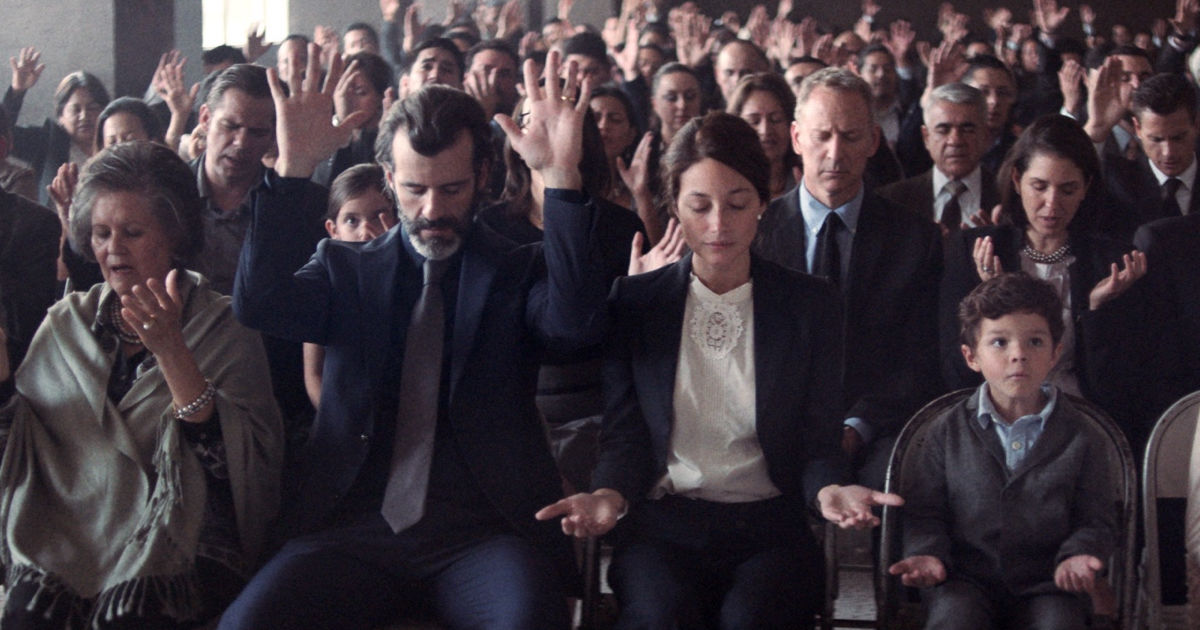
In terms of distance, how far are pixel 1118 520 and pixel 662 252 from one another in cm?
102

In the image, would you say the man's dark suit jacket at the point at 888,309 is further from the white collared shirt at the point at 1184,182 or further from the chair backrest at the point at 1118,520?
the white collared shirt at the point at 1184,182

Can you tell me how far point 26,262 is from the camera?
334cm

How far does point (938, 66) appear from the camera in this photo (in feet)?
17.7

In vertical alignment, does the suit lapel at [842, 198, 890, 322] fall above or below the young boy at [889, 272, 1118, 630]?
above

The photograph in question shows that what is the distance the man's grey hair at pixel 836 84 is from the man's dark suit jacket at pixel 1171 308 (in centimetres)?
84

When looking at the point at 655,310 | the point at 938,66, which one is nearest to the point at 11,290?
the point at 655,310

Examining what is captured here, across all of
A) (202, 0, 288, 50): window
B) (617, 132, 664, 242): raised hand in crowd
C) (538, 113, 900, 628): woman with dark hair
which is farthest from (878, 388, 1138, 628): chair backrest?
(202, 0, 288, 50): window

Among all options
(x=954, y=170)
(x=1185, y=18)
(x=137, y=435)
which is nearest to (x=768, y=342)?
(x=137, y=435)

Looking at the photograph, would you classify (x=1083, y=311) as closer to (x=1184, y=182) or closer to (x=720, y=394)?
(x=720, y=394)

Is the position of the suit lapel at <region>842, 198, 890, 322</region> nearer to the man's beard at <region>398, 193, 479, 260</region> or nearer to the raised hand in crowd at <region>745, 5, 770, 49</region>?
the man's beard at <region>398, 193, 479, 260</region>

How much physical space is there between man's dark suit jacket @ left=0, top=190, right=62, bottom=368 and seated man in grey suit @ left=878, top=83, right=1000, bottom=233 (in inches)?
96.4

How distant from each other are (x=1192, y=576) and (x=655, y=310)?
1.15 m

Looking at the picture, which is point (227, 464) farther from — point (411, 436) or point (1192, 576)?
point (1192, 576)

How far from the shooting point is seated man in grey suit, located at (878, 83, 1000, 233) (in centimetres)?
391
